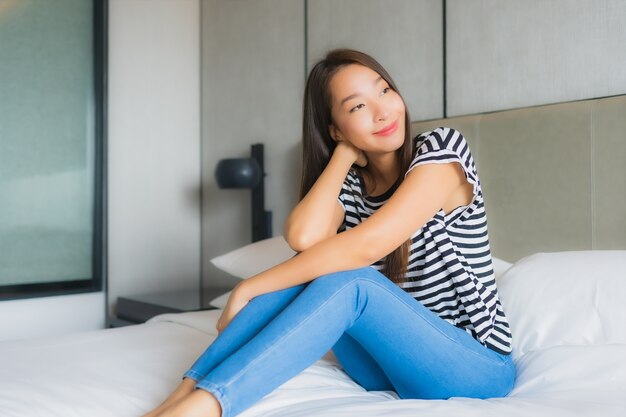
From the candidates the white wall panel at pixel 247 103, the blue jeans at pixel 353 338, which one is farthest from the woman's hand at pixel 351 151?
the white wall panel at pixel 247 103

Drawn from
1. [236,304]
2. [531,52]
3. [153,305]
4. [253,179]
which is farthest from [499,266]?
[153,305]

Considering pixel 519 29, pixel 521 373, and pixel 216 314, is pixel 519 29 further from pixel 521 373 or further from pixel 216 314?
pixel 216 314

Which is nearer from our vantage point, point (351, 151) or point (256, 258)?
point (351, 151)

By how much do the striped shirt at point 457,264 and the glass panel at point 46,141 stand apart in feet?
6.53

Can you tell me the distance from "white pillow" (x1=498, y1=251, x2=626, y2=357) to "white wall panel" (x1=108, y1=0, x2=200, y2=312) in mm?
2133

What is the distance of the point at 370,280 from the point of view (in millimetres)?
1196

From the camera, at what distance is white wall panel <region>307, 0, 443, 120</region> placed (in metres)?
2.23

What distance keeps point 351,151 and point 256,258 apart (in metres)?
0.85

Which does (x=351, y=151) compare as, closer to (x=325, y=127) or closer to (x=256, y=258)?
(x=325, y=127)

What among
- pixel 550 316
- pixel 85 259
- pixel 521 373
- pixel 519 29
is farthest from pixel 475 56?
pixel 85 259

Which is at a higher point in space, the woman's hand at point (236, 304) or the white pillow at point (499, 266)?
the white pillow at point (499, 266)

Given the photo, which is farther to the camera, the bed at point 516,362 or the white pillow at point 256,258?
the white pillow at point 256,258

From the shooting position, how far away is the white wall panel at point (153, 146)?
312 centimetres

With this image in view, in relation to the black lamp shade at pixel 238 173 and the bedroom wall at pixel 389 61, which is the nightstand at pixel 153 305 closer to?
the bedroom wall at pixel 389 61
